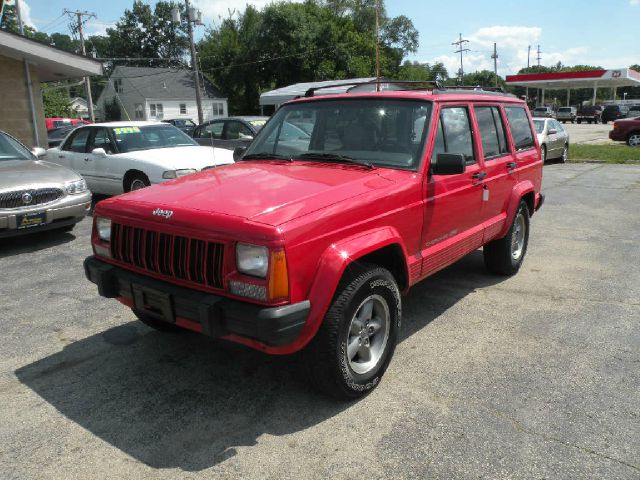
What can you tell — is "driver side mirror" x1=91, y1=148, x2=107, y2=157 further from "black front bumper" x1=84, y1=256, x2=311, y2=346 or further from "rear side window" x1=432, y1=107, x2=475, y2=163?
"rear side window" x1=432, y1=107, x2=475, y2=163

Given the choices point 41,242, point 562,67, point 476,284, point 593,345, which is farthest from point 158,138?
point 562,67

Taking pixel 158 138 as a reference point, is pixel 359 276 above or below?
below

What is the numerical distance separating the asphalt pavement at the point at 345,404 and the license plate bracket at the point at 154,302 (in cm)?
56

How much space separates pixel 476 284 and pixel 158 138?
22.1ft

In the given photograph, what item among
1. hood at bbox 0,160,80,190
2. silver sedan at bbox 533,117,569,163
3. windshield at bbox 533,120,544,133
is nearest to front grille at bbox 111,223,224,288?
hood at bbox 0,160,80,190

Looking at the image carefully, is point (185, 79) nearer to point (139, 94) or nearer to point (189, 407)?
point (139, 94)

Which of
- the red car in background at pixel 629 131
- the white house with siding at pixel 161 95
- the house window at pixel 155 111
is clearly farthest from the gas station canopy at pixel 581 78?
the house window at pixel 155 111

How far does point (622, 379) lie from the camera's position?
349 centimetres

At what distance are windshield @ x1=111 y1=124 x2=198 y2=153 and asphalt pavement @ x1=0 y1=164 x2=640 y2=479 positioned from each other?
180 inches

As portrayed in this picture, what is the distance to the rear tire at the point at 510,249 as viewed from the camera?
549 centimetres

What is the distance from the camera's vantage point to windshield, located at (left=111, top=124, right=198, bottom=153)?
30.8 feet

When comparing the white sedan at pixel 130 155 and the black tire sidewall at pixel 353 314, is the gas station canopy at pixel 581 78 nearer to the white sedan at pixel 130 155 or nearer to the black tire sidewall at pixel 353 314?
the white sedan at pixel 130 155

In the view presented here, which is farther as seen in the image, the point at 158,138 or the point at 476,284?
the point at 158,138

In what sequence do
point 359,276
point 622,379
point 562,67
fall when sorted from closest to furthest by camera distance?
1. point 359,276
2. point 622,379
3. point 562,67
